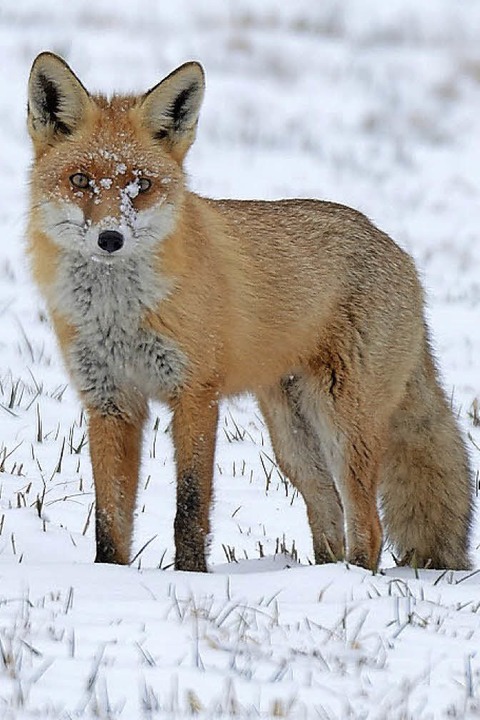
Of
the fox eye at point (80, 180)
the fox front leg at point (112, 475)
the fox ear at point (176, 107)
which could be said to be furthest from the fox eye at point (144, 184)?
the fox front leg at point (112, 475)

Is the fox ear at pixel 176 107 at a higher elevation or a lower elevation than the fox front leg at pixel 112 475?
higher

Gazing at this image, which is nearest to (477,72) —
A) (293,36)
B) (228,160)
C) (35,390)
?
(293,36)

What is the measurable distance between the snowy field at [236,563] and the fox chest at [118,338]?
1.99 feet

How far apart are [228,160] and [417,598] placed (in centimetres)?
1334

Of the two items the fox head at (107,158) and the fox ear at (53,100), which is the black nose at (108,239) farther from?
the fox ear at (53,100)

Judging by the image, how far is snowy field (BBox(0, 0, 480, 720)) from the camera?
306 centimetres

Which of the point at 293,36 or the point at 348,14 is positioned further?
the point at 348,14

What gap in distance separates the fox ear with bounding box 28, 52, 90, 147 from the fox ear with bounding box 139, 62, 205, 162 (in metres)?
0.26

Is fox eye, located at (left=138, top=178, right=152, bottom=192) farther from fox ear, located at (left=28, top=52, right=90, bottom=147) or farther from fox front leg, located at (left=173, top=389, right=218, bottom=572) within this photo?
fox front leg, located at (left=173, top=389, right=218, bottom=572)

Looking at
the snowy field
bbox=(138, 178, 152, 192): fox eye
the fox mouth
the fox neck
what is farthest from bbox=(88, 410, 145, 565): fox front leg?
bbox=(138, 178, 152, 192): fox eye

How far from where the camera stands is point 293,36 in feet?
73.7

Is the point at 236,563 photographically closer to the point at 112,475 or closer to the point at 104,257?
the point at 112,475

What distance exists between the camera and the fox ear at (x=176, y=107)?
484 cm

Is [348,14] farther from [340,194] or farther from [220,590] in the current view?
[220,590]
